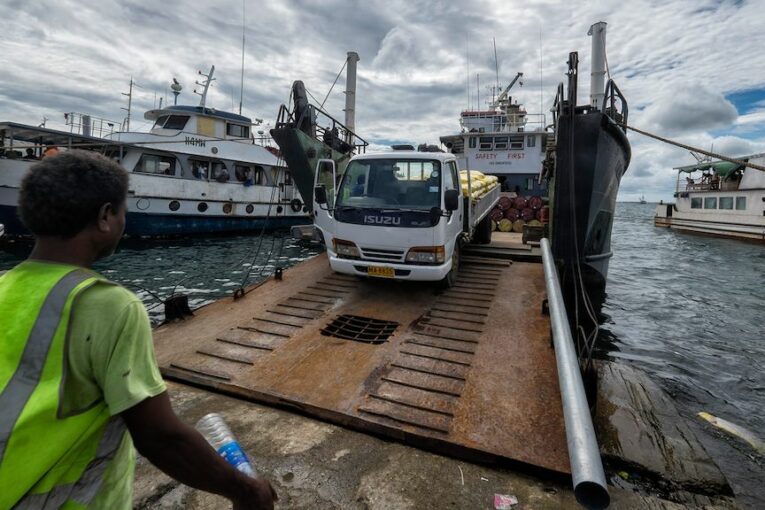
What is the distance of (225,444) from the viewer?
4.98 feet

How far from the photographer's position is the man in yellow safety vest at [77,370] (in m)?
1.03

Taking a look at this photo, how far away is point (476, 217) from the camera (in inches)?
321

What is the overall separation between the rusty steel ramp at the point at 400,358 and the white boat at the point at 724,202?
21868 mm

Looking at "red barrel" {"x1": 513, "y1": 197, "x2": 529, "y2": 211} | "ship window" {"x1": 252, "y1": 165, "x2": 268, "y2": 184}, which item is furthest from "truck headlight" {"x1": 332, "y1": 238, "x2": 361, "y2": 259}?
"ship window" {"x1": 252, "y1": 165, "x2": 268, "y2": 184}

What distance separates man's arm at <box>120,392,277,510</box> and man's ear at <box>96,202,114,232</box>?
567mm

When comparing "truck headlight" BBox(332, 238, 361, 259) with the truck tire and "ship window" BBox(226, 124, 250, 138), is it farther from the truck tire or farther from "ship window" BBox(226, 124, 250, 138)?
"ship window" BBox(226, 124, 250, 138)

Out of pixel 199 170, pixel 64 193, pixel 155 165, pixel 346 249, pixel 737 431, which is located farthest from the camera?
pixel 199 170

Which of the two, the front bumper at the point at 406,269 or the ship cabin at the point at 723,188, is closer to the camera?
the front bumper at the point at 406,269

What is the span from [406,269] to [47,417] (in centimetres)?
514

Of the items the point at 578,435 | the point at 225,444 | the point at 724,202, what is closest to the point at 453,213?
the point at 578,435

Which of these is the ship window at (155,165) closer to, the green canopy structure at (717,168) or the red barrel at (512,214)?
the red barrel at (512,214)

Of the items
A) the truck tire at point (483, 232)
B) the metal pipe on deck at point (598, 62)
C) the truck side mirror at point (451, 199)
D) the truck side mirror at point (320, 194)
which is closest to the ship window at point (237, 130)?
the truck tire at point (483, 232)

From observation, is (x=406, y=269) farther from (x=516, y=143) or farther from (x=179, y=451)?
(x=516, y=143)

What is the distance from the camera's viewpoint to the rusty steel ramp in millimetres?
3365
